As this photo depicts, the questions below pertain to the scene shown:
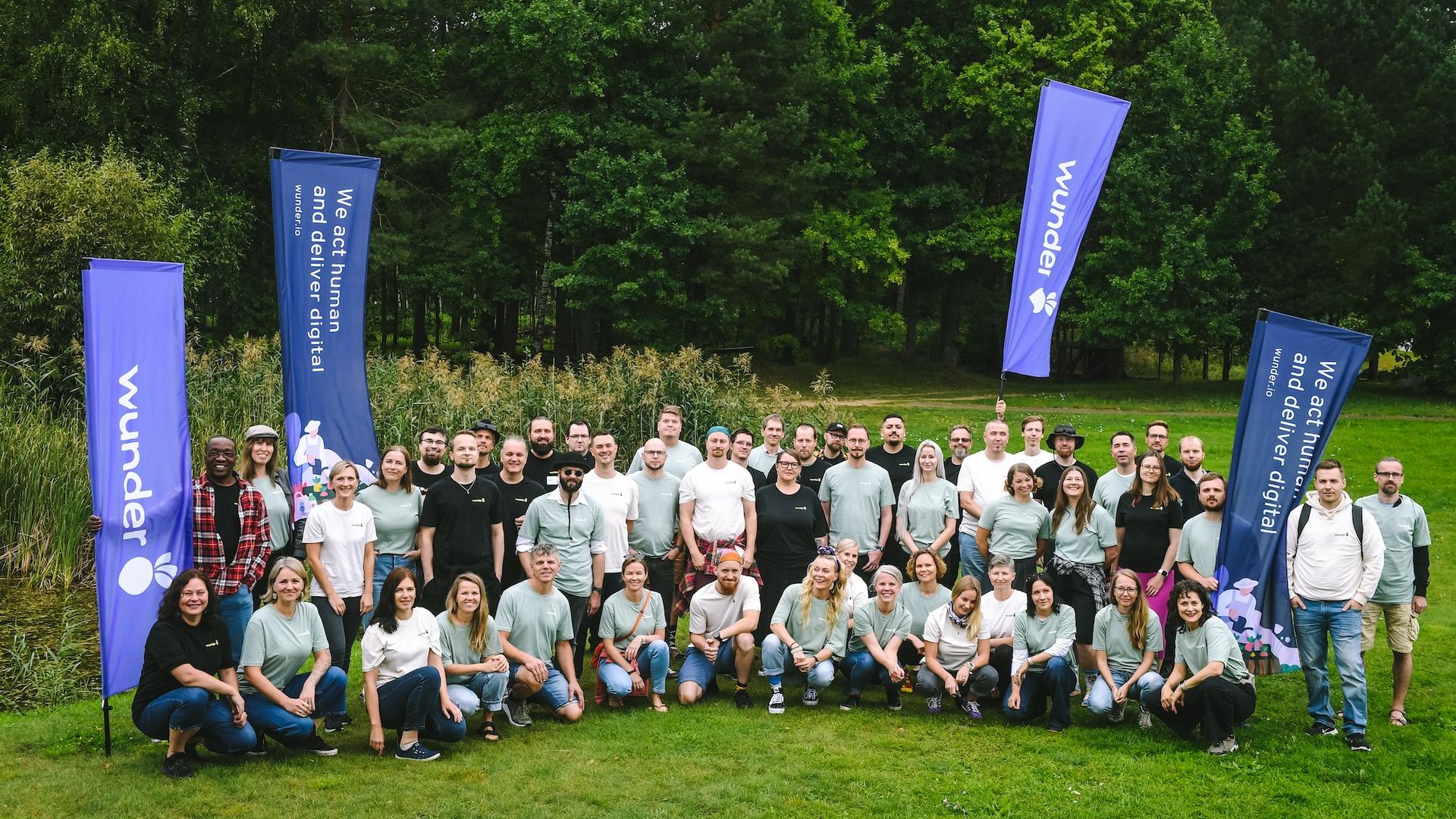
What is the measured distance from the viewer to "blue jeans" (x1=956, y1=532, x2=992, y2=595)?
879cm

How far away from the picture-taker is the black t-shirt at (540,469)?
8820mm

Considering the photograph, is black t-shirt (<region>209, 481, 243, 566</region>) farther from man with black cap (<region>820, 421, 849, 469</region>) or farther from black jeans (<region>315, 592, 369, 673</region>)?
man with black cap (<region>820, 421, 849, 469</region>)

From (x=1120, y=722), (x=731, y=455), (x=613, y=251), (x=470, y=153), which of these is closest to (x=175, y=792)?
(x=731, y=455)

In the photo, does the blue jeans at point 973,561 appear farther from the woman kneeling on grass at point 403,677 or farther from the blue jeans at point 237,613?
the blue jeans at point 237,613

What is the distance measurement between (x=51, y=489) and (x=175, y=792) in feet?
19.8

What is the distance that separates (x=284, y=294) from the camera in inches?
344

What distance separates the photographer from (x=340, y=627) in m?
7.29

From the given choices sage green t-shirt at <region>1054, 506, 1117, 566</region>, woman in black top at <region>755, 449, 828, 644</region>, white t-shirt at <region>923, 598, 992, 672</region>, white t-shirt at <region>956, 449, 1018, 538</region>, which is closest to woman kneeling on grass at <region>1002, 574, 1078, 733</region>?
white t-shirt at <region>923, 598, 992, 672</region>

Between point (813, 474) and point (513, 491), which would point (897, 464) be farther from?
point (513, 491)

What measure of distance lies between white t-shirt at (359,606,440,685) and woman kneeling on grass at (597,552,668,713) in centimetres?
131

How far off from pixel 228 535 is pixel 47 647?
10.9 ft

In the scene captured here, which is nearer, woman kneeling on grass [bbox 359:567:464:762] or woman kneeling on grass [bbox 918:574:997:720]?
woman kneeling on grass [bbox 359:567:464:762]

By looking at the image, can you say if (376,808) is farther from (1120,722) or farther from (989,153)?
(989,153)

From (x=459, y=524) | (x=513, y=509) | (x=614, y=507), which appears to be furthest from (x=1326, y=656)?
(x=459, y=524)
